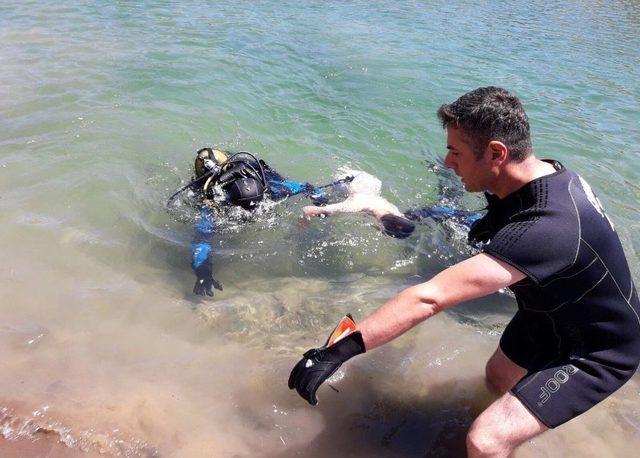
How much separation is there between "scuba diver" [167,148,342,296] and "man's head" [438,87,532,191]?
2.31m

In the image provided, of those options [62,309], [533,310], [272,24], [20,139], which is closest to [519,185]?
[533,310]

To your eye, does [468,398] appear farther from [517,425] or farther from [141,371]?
[141,371]

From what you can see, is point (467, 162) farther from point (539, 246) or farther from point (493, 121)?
point (539, 246)

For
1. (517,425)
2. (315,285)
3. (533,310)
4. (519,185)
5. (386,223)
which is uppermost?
(519,185)

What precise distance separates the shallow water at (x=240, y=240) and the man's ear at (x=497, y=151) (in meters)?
1.48

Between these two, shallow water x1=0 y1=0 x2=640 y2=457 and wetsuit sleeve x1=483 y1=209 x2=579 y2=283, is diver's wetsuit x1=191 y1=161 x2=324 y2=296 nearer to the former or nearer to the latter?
shallow water x1=0 y1=0 x2=640 y2=457

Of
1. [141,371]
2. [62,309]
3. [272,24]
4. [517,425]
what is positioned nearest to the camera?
[517,425]

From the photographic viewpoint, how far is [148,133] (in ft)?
21.1

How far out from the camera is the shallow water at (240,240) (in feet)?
8.87

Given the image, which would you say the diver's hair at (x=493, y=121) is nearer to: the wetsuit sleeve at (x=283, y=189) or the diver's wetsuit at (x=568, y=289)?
the diver's wetsuit at (x=568, y=289)

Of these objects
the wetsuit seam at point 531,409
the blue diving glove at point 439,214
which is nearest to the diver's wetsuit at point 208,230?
the blue diving glove at point 439,214

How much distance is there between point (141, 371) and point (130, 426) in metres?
0.43

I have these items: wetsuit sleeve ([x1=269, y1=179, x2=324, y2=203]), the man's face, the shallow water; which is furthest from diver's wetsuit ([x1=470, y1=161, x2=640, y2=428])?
wetsuit sleeve ([x1=269, y1=179, x2=324, y2=203])

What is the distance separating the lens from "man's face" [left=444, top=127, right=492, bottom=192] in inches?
88.6
